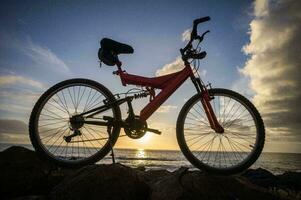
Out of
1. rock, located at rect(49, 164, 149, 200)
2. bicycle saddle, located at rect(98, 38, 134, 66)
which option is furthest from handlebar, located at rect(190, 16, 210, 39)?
rock, located at rect(49, 164, 149, 200)

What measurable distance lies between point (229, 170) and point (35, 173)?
537cm

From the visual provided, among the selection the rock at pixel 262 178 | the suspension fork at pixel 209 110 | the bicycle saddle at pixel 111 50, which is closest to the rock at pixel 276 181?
the rock at pixel 262 178

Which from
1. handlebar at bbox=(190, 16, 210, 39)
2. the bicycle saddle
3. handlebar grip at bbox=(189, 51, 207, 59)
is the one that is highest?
handlebar at bbox=(190, 16, 210, 39)

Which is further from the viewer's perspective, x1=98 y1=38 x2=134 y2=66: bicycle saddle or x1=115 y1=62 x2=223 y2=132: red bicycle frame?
x1=115 y1=62 x2=223 y2=132: red bicycle frame

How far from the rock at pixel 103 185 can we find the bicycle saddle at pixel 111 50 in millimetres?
2187

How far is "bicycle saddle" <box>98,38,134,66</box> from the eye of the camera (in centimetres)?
524

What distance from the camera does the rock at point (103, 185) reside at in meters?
4.14

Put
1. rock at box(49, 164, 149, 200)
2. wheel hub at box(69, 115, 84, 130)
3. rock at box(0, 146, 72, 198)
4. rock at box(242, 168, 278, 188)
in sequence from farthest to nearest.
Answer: rock at box(242, 168, 278, 188), rock at box(0, 146, 72, 198), wheel hub at box(69, 115, 84, 130), rock at box(49, 164, 149, 200)

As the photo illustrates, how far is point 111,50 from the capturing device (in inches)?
209

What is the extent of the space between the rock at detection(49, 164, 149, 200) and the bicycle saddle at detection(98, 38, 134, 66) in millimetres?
2187

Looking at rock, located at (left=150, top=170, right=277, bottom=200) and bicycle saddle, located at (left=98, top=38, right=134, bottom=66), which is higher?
bicycle saddle, located at (left=98, top=38, right=134, bottom=66)

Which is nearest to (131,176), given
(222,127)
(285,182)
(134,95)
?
(134,95)

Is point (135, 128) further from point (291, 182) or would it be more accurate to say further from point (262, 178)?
point (262, 178)

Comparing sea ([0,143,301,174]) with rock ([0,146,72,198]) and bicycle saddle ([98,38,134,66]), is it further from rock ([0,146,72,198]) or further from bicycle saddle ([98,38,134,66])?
bicycle saddle ([98,38,134,66])
